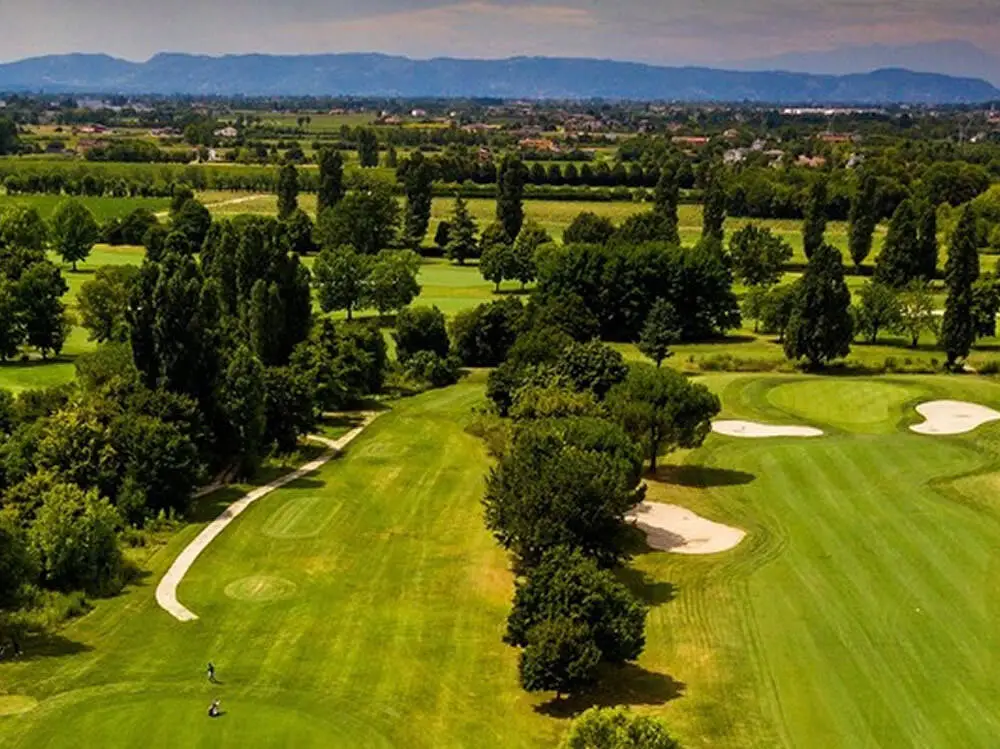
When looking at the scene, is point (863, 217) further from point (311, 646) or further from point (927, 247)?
point (311, 646)

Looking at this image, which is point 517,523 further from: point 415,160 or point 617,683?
point 415,160

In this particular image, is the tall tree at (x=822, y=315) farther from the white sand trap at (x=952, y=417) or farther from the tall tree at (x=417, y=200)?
the tall tree at (x=417, y=200)

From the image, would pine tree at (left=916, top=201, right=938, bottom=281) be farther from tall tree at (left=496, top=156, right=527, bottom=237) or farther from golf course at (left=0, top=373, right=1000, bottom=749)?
golf course at (left=0, top=373, right=1000, bottom=749)

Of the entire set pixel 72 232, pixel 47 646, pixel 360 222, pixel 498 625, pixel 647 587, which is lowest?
pixel 47 646

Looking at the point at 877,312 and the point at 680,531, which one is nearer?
the point at 680,531

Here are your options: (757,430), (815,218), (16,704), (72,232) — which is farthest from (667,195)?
(16,704)

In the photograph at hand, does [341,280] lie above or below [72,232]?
below
